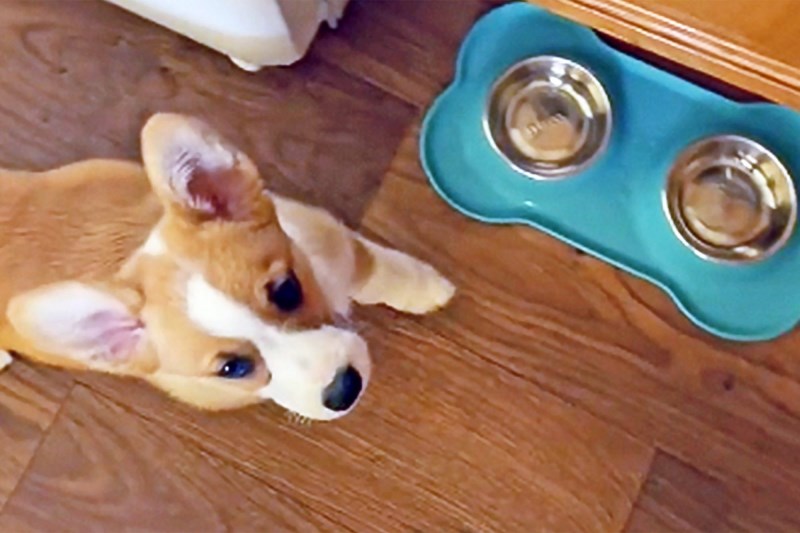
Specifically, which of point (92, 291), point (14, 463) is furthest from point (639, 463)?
point (14, 463)

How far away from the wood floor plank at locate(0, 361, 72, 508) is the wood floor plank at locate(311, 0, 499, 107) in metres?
0.57

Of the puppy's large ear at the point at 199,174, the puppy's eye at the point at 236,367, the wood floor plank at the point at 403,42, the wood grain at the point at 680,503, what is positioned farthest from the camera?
the wood floor plank at the point at 403,42

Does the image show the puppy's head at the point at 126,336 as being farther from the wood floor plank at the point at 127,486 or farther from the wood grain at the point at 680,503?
the wood grain at the point at 680,503

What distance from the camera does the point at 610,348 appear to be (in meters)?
1.54

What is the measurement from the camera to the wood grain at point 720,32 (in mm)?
1196

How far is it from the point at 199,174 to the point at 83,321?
0.60 feet

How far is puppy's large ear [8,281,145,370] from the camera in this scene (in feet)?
3.83

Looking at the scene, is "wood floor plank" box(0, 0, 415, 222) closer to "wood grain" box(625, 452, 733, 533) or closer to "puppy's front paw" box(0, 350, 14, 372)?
"puppy's front paw" box(0, 350, 14, 372)

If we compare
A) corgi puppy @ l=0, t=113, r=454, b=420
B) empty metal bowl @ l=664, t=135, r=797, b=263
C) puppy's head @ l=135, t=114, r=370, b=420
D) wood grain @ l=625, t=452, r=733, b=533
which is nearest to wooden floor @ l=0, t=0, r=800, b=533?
wood grain @ l=625, t=452, r=733, b=533

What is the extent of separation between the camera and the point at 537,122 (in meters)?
1.57

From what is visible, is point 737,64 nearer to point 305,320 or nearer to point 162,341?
point 305,320

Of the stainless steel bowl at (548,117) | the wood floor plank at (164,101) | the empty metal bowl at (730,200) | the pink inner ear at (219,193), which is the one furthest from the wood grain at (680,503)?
the pink inner ear at (219,193)

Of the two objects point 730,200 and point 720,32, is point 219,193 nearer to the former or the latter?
→ point 720,32

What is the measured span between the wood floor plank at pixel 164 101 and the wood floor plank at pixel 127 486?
362 mm
